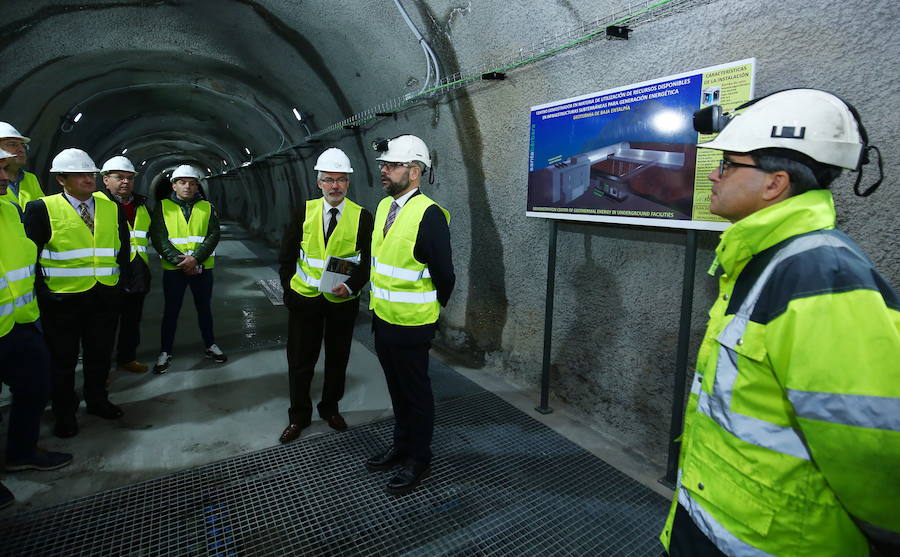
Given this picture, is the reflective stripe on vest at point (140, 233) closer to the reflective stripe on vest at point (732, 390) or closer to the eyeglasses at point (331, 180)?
the eyeglasses at point (331, 180)

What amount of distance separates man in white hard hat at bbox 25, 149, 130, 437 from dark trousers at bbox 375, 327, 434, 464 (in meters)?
2.29

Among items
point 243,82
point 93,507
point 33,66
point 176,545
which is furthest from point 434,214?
point 243,82

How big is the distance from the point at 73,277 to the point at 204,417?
141 cm

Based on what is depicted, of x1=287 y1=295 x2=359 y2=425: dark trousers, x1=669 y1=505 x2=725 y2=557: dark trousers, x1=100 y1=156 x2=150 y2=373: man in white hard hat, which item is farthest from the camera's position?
x1=100 y1=156 x2=150 y2=373: man in white hard hat

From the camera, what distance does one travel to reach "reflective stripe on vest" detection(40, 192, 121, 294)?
128 inches

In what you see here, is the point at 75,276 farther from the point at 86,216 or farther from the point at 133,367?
the point at 133,367

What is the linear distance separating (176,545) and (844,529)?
2.75 meters

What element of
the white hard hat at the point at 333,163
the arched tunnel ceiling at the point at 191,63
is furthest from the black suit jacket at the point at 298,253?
the arched tunnel ceiling at the point at 191,63

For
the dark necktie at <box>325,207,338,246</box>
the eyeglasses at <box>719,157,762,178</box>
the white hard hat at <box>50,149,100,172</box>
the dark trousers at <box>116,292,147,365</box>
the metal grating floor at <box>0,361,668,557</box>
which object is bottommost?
the metal grating floor at <box>0,361,668,557</box>

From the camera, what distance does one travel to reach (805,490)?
3.52 feet

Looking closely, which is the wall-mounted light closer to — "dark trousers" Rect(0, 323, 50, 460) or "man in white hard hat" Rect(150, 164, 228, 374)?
"man in white hard hat" Rect(150, 164, 228, 374)

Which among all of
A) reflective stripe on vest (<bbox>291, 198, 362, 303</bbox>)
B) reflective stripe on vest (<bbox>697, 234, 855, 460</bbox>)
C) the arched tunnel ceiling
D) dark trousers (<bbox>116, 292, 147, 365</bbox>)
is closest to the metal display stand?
reflective stripe on vest (<bbox>697, 234, 855, 460</bbox>)

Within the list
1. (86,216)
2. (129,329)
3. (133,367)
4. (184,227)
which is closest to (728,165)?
(86,216)

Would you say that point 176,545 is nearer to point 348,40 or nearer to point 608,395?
point 608,395
